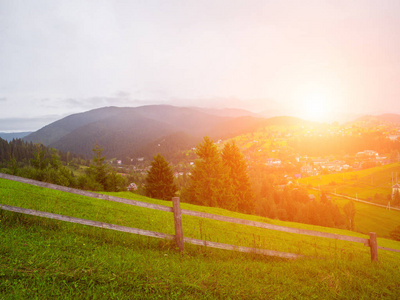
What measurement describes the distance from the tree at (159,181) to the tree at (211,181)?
3915mm

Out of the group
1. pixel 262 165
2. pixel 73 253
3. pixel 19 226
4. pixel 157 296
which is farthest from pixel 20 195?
pixel 262 165

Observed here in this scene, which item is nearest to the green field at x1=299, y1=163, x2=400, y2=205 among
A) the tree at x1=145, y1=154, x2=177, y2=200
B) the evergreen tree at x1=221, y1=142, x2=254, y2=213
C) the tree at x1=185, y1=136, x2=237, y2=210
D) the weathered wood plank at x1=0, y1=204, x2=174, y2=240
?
the evergreen tree at x1=221, y1=142, x2=254, y2=213

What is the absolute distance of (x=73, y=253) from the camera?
15.8 feet

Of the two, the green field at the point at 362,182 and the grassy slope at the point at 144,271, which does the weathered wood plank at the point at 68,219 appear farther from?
the green field at the point at 362,182

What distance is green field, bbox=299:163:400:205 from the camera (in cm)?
8875

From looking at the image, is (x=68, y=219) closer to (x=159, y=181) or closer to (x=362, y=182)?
(x=159, y=181)

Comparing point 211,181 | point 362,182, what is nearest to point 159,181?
point 211,181

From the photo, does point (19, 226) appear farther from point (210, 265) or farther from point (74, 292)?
point (210, 265)

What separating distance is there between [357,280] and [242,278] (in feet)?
11.2

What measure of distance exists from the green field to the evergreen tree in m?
75.4

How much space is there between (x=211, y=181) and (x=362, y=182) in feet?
341

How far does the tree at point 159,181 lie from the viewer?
1270 inches

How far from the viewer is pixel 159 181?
32.2 meters

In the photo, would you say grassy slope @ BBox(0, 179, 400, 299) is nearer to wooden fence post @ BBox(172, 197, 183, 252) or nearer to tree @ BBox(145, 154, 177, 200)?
wooden fence post @ BBox(172, 197, 183, 252)
